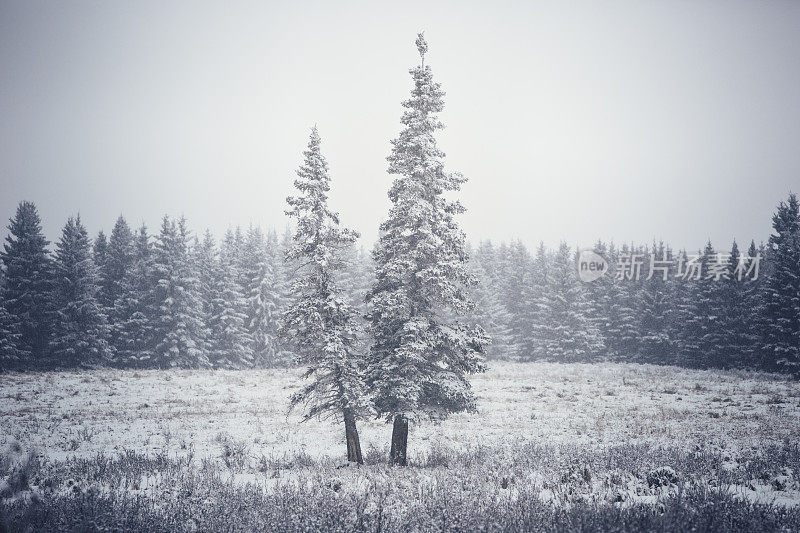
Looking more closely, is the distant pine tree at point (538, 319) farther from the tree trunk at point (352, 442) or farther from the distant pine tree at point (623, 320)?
the tree trunk at point (352, 442)

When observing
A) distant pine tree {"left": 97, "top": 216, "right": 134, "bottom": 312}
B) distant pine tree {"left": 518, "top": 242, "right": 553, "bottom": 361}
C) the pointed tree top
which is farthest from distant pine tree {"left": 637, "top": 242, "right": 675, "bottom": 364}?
distant pine tree {"left": 97, "top": 216, "right": 134, "bottom": 312}

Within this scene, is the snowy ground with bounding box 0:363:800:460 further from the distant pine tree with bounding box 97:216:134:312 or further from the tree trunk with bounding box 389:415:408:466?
the distant pine tree with bounding box 97:216:134:312

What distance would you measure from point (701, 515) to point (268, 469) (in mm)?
10279

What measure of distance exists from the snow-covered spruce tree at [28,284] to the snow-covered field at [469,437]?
1039 cm

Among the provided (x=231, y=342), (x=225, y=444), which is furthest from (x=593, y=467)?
(x=231, y=342)

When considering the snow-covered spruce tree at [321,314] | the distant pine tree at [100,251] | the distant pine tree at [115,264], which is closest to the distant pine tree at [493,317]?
the distant pine tree at [115,264]

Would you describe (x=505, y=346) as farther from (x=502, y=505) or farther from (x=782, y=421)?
(x=502, y=505)

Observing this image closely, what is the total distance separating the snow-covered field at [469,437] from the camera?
925cm

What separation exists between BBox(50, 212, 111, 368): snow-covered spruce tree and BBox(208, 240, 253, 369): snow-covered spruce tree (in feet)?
39.6

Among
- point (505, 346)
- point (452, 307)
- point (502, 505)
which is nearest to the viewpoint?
point (502, 505)

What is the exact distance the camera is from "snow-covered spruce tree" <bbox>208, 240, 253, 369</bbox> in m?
52.3

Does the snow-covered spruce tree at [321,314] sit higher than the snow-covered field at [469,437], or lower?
higher

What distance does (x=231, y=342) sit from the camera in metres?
53.2

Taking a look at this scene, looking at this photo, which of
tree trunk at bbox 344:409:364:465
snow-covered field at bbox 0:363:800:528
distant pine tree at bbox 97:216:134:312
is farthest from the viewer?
distant pine tree at bbox 97:216:134:312
